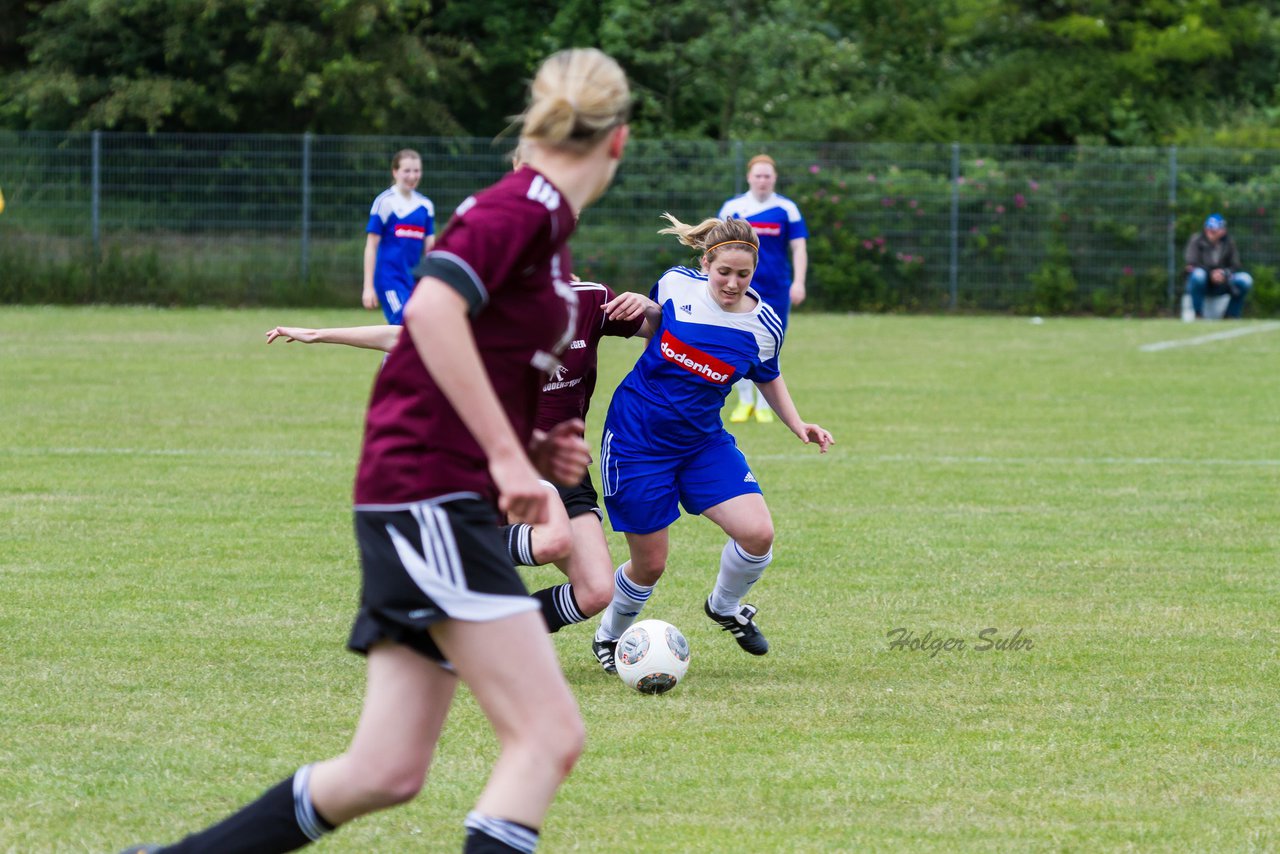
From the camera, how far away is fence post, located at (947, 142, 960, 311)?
25.5 metres

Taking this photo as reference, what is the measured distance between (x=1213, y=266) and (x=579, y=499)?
2064cm

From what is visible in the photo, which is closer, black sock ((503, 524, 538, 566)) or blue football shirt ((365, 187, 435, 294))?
black sock ((503, 524, 538, 566))

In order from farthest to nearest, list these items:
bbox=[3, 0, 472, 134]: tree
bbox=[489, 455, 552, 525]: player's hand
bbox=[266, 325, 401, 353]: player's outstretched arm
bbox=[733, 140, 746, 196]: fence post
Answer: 1. bbox=[3, 0, 472, 134]: tree
2. bbox=[733, 140, 746, 196]: fence post
3. bbox=[266, 325, 401, 353]: player's outstretched arm
4. bbox=[489, 455, 552, 525]: player's hand

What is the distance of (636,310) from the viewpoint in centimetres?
571

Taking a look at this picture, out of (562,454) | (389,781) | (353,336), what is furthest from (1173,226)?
(389,781)

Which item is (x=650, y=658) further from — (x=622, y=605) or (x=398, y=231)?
(x=398, y=231)

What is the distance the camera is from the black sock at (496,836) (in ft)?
9.72

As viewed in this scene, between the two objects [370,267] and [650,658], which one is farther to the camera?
[370,267]

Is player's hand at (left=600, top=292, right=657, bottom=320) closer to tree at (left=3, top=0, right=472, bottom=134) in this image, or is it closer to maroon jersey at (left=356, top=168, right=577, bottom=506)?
maroon jersey at (left=356, top=168, right=577, bottom=506)

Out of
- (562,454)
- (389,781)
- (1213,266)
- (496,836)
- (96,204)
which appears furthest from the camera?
(96,204)

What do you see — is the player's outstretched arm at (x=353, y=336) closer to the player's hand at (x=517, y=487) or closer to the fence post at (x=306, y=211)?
the player's hand at (x=517, y=487)

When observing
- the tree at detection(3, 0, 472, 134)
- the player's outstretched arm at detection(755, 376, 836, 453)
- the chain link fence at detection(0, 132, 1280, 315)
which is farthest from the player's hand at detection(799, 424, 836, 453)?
the tree at detection(3, 0, 472, 134)

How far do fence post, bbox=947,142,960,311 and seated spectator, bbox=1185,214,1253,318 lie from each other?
332cm

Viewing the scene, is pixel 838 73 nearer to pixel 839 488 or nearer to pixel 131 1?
pixel 131 1
